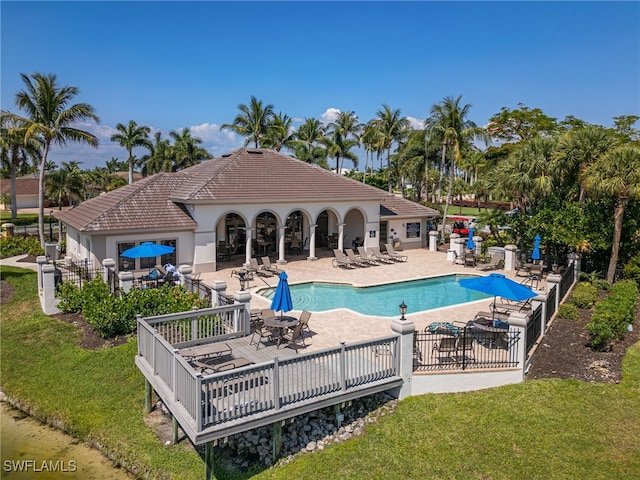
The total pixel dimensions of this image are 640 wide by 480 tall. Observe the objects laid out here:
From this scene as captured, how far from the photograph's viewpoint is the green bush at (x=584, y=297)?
18.7m

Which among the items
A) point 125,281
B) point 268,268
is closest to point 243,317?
point 125,281

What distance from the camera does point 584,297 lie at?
18.8 meters

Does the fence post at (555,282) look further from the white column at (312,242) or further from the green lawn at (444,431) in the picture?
the white column at (312,242)

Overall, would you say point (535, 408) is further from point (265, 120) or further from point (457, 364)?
point (265, 120)

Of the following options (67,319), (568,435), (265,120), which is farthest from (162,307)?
(265,120)

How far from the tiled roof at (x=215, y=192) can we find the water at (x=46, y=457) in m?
11.5

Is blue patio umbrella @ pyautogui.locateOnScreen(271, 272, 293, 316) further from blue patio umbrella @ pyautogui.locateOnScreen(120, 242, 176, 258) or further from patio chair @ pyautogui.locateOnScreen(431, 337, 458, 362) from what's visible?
blue patio umbrella @ pyautogui.locateOnScreen(120, 242, 176, 258)

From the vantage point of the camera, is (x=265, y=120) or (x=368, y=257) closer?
(x=368, y=257)

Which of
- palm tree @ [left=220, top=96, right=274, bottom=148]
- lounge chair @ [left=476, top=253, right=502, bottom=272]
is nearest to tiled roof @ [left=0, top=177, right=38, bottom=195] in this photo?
palm tree @ [left=220, top=96, right=274, bottom=148]

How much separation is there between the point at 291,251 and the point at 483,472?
914 inches

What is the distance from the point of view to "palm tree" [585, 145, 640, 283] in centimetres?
1949

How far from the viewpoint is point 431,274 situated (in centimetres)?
2530

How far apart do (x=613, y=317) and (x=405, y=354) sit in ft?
27.7

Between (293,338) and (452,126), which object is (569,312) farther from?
(452,126)
